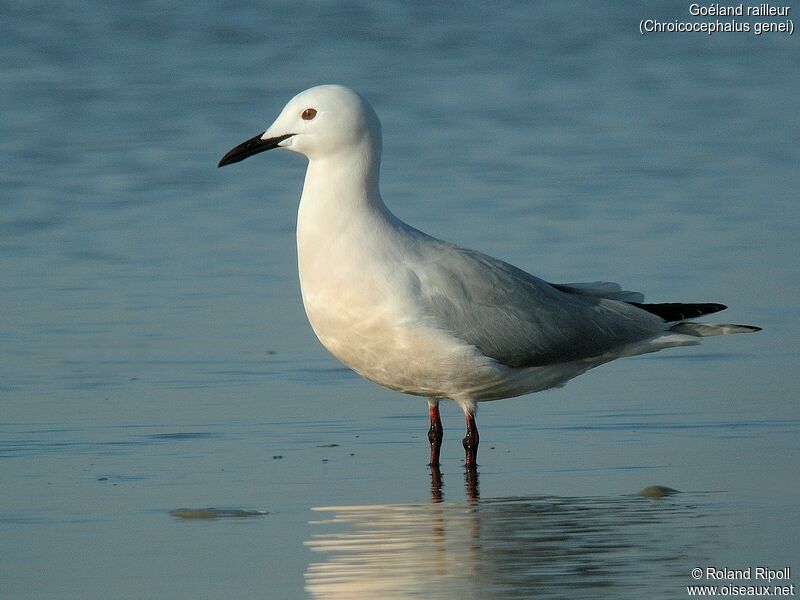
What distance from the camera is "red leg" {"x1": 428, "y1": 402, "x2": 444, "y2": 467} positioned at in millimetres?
7754

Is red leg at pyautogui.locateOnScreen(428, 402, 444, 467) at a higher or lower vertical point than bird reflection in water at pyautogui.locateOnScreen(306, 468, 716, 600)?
higher

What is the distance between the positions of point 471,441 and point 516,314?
25.5 inches

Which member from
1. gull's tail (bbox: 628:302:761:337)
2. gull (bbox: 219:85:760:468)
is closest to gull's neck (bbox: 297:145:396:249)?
gull (bbox: 219:85:760:468)

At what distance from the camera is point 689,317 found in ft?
28.3

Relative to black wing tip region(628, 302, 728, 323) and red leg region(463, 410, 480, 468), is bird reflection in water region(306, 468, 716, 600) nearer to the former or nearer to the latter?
red leg region(463, 410, 480, 468)

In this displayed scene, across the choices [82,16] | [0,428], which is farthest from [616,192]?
[82,16]

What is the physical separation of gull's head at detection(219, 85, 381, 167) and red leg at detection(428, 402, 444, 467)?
1217 millimetres

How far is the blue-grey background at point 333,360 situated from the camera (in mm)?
6198

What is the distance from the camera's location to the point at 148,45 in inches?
852

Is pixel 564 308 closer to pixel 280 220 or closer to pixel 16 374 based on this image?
pixel 16 374
